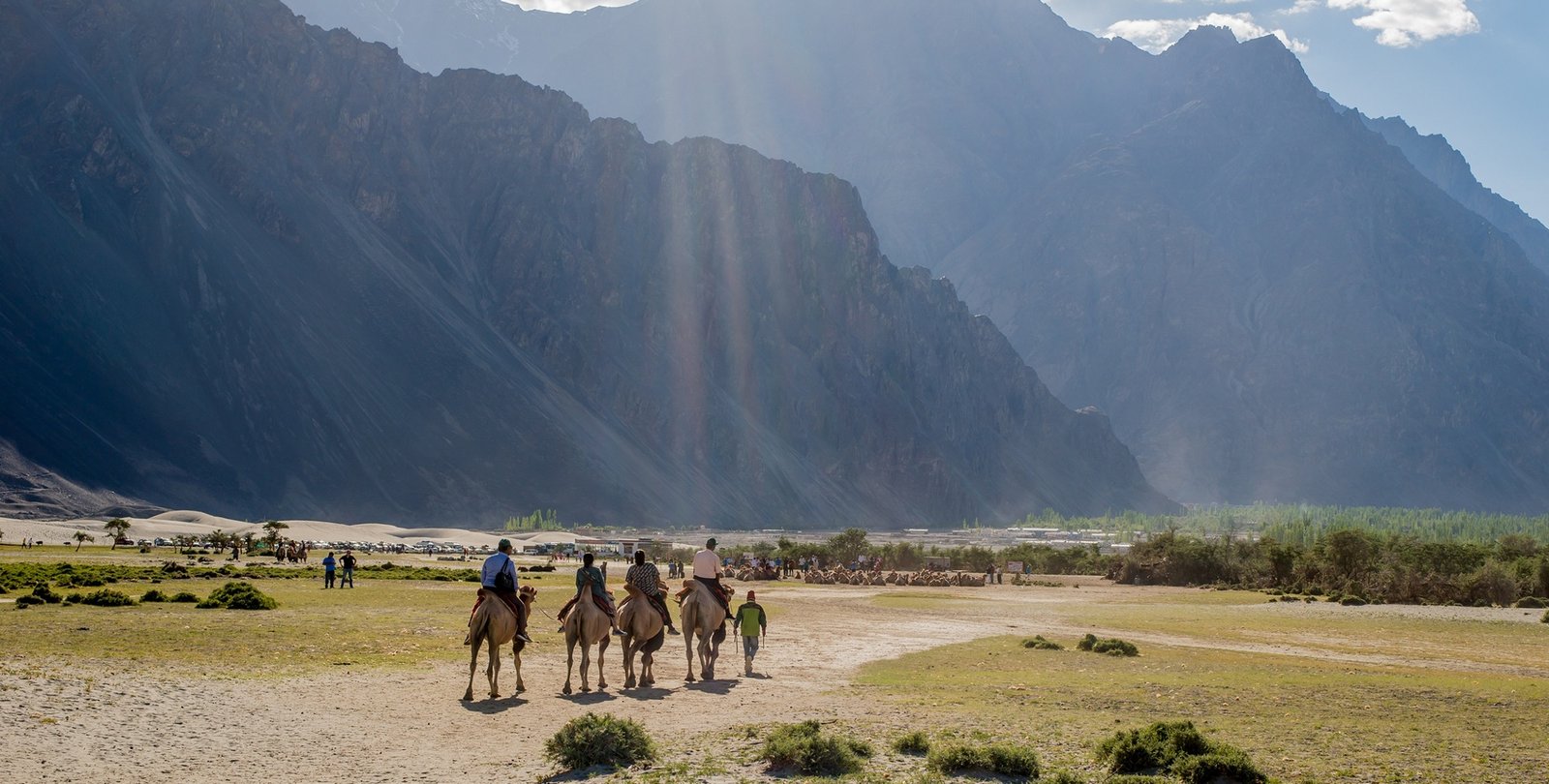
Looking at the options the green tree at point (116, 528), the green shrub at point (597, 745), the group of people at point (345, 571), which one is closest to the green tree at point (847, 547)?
the group of people at point (345, 571)

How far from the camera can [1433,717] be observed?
74.6 ft

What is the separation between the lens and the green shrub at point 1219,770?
15.9 m

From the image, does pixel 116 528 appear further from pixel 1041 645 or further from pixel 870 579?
pixel 1041 645

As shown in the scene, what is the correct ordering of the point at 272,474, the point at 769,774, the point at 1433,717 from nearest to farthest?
1. the point at 769,774
2. the point at 1433,717
3. the point at 272,474

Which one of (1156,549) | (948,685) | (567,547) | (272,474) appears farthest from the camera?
(272,474)

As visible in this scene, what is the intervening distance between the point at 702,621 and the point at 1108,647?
48.3 ft

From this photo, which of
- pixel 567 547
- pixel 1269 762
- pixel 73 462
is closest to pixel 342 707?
pixel 1269 762

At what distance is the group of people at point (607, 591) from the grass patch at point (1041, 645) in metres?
10.4

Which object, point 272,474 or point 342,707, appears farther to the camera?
point 272,474

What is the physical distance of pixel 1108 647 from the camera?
36.1m

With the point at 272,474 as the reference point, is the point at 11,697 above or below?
below

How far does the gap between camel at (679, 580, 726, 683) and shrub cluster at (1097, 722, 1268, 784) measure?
10.5 metres

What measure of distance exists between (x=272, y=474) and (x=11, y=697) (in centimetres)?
12852

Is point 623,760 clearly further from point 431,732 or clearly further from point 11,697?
point 11,697
